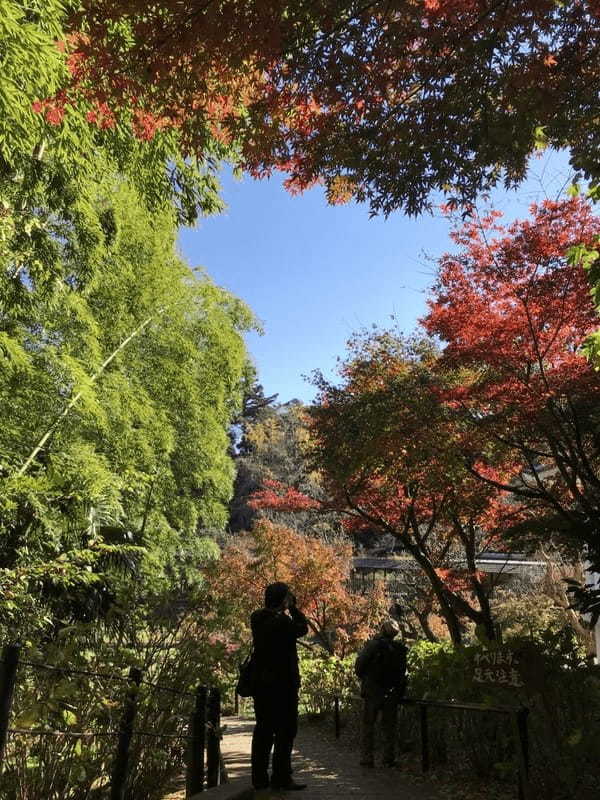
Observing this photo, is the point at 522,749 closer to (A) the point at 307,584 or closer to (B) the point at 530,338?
(B) the point at 530,338

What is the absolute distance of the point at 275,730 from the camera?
3350 mm

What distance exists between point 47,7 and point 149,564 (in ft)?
27.5

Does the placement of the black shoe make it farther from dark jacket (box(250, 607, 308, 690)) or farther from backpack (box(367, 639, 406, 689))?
backpack (box(367, 639, 406, 689))

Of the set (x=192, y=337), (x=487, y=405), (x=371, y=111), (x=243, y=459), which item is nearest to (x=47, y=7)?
(x=371, y=111)

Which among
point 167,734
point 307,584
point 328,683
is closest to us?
point 167,734

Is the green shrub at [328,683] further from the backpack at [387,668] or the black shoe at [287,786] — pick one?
the black shoe at [287,786]

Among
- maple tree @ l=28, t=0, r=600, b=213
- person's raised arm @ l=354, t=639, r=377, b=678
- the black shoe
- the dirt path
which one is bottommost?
the dirt path

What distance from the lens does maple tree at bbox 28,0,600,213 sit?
3.11 meters

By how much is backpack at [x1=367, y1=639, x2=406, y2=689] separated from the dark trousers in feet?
5.50

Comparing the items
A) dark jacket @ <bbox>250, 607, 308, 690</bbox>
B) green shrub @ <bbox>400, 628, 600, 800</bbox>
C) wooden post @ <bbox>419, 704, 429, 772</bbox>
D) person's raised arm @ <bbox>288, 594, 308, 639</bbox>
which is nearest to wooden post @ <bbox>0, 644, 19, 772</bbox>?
dark jacket @ <bbox>250, 607, 308, 690</bbox>

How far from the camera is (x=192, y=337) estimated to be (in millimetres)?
10250

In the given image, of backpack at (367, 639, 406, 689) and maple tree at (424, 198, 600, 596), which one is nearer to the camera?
backpack at (367, 639, 406, 689)

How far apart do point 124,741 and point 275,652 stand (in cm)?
90

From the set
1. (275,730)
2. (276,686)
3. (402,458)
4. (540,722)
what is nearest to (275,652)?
(276,686)
